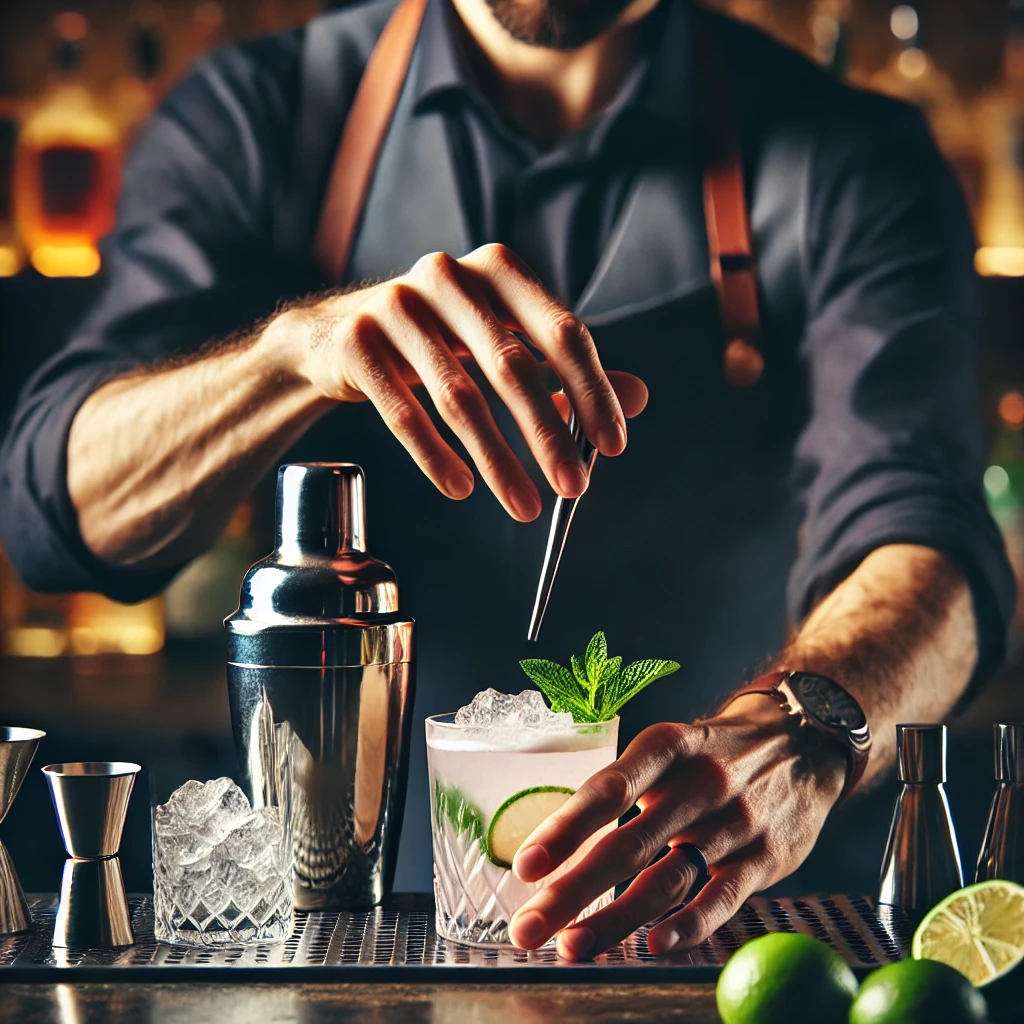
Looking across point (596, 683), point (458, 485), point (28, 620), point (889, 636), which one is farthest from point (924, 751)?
point (28, 620)

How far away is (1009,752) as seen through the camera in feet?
4.65

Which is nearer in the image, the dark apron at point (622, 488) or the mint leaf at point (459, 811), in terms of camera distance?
the mint leaf at point (459, 811)

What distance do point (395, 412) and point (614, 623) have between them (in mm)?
469

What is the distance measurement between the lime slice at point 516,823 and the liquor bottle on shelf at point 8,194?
104 cm

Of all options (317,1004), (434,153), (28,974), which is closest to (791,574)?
(434,153)

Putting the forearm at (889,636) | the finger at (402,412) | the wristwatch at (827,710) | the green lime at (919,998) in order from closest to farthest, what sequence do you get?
the green lime at (919,998)
the finger at (402,412)
the wristwatch at (827,710)
the forearm at (889,636)

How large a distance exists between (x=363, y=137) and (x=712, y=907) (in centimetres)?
108

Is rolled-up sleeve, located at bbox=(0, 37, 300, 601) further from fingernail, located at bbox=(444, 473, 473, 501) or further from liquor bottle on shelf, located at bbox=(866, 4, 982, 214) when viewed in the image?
liquor bottle on shelf, located at bbox=(866, 4, 982, 214)

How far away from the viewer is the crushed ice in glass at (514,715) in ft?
4.46

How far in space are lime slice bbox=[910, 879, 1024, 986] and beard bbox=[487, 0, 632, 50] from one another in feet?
3.81

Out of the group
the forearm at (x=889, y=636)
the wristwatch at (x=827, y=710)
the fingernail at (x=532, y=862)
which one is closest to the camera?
the fingernail at (x=532, y=862)

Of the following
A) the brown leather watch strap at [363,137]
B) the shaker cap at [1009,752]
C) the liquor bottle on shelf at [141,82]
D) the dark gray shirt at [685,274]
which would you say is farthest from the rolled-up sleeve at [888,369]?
the liquor bottle on shelf at [141,82]

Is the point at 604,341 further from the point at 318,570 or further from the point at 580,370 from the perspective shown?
the point at 318,570

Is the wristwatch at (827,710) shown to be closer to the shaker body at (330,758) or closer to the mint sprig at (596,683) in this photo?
the mint sprig at (596,683)
